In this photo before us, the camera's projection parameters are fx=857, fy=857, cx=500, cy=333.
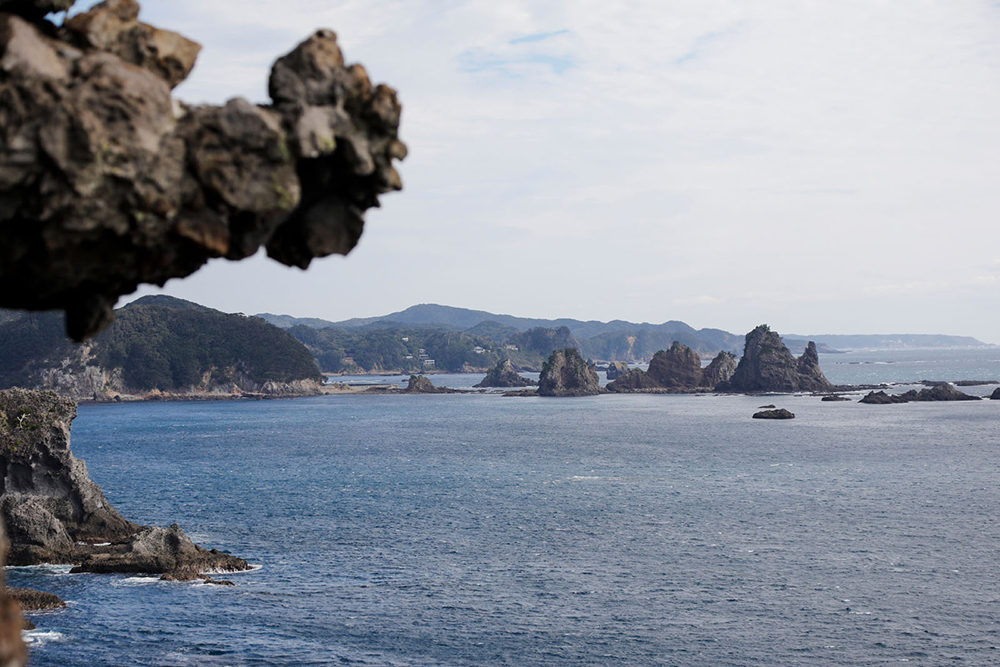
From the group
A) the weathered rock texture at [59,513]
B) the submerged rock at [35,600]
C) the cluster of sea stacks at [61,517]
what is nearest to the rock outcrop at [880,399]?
the cluster of sea stacks at [61,517]

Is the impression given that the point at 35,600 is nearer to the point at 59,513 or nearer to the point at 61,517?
the point at 59,513

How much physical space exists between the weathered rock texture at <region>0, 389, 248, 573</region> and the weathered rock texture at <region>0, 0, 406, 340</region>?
4509 cm

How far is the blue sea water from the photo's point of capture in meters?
40.0

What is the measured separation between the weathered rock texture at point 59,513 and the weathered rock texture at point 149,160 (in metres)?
45.1

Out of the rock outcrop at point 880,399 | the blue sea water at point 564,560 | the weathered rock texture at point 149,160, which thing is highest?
the weathered rock texture at point 149,160

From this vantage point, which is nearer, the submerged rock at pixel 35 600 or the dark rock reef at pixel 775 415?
the submerged rock at pixel 35 600

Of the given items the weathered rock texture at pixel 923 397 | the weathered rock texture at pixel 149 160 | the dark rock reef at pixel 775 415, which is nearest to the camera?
A: the weathered rock texture at pixel 149 160

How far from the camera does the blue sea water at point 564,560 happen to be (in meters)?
40.0

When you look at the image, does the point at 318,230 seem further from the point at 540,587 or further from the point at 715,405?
the point at 715,405

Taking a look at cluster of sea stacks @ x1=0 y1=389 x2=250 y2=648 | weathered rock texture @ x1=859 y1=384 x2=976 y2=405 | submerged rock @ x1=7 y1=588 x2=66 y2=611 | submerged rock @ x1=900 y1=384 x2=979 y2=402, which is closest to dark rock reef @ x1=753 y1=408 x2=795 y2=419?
weathered rock texture @ x1=859 y1=384 x2=976 y2=405

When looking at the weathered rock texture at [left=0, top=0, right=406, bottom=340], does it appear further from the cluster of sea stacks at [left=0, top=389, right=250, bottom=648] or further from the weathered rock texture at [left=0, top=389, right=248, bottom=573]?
the weathered rock texture at [left=0, top=389, right=248, bottom=573]

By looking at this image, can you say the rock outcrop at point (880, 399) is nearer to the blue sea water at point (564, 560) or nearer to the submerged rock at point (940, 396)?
the submerged rock at point (940, 396)

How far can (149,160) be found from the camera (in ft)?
37.0

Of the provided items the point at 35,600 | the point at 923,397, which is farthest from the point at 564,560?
the point at 923,397
